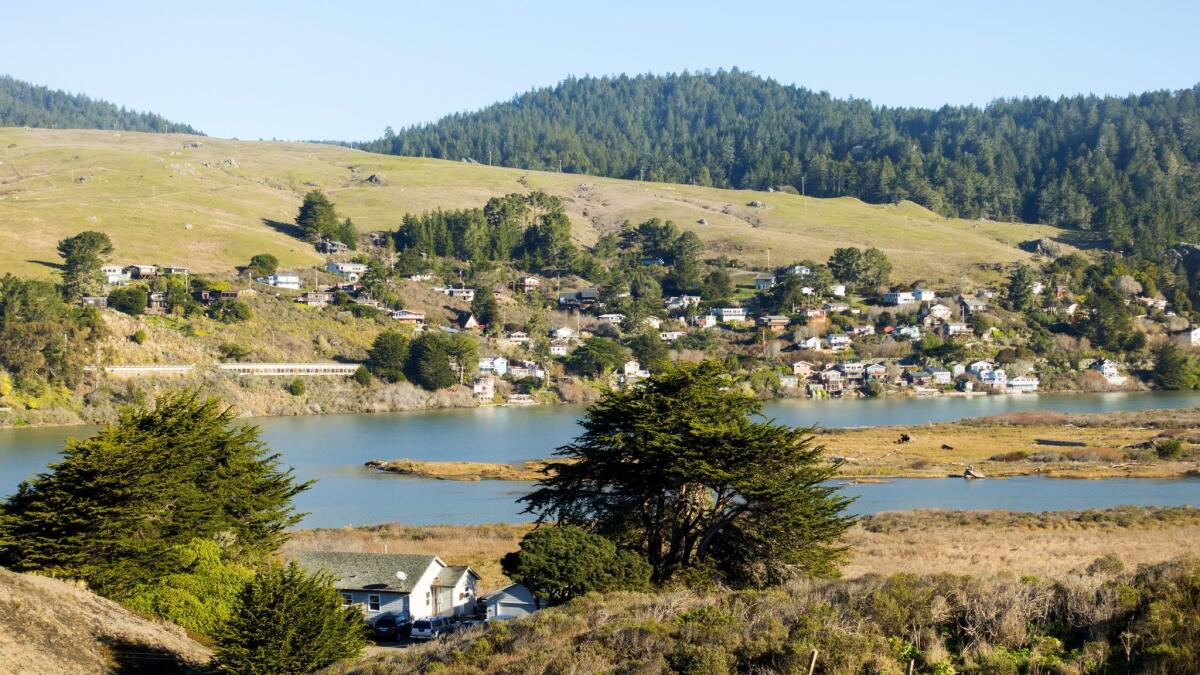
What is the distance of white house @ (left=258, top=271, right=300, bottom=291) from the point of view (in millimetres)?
106125

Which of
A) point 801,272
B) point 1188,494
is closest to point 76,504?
point 1188,494

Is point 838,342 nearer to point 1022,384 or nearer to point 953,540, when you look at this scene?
point 1022,384

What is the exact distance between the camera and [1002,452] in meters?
60.8

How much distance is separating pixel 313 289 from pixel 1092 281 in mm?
79005

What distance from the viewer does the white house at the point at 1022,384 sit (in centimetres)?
10394

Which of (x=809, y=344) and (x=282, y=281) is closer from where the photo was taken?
(x=282, y=281)

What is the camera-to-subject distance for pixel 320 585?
69.7 feet

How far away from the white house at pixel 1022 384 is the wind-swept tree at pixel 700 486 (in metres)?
81.5

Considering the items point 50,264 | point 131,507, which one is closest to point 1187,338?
point 50,264

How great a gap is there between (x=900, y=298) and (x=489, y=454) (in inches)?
2646

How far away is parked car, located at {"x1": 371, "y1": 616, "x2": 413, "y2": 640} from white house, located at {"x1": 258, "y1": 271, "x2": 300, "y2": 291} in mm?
83859

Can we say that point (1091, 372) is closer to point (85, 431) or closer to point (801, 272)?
point (801, 272)

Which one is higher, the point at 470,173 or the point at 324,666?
the point at 470,173

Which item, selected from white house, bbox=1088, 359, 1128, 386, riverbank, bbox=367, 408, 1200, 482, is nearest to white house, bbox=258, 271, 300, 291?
riverbank, bbox=367, 408, 1200, 482
